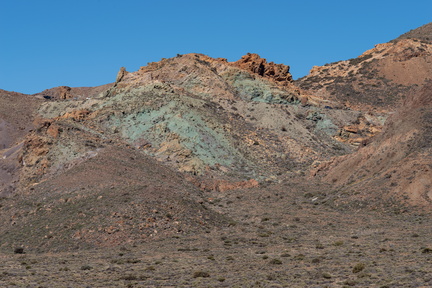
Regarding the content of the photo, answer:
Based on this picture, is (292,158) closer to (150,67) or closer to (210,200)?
(210,200)

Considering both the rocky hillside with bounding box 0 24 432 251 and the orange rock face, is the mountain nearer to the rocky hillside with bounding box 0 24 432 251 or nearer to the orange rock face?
the rocky hillside with bounding box 0 24 432 251

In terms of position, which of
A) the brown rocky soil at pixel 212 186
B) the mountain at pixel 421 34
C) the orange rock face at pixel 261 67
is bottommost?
the brown rocky soil at pixel 212 186

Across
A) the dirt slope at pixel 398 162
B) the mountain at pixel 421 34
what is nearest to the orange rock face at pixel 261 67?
the dirt slope at pixel 398 162

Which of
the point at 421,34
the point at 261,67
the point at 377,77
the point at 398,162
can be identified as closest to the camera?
the point at 398,162

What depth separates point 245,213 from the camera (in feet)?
148

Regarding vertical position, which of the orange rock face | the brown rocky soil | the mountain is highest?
the mountain

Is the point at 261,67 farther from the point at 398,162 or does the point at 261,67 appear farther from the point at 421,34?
the point at 421,34

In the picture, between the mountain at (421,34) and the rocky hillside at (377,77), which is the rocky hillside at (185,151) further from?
the mountain at (421,34)

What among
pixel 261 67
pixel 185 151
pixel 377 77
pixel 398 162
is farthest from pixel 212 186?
pixel 377 77

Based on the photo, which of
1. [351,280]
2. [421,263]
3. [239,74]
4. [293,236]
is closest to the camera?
[351,280]

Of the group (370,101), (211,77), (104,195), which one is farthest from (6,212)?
(370,101)

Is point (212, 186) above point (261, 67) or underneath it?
underneath

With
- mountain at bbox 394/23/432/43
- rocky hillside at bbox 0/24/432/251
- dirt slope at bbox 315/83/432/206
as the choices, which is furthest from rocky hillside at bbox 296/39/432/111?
dirt slope at bbox 315/83/432/206

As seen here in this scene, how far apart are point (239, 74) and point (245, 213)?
40935 millimetres
